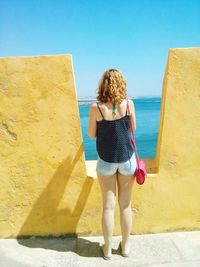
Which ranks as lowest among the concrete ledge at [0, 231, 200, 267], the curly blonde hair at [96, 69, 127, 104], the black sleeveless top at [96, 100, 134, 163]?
the concrete ledge at [0, 231, 200, 267]

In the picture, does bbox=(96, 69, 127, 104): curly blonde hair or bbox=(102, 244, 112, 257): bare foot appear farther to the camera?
bbox=(102, 244, 112, 257): bare foot

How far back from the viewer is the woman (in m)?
2.71

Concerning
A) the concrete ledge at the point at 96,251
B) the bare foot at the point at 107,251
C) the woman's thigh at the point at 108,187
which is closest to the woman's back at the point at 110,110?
the woman's thigh at the point at 108,187

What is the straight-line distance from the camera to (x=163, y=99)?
329 centimetres

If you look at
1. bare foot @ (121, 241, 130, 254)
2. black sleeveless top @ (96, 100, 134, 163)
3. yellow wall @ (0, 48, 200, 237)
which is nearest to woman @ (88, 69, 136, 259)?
black sleeveless top @ (96, 100, 134, 163)

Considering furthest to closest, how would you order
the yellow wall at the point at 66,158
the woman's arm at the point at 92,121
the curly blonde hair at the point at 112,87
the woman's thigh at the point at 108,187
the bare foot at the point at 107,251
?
1. the yellow wall at the point at 66,158
2. the bare foot at the point at 107,251
3. the woman's thigh at the point at 108,187
4. the woman's arm at the point at 92,121
5. the curly blonde hair at the point at 112,87

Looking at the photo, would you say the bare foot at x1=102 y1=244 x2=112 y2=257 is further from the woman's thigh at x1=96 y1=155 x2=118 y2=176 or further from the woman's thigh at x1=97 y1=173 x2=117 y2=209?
the woman's thigh at x1=96 y1=155 x2=118 y2=176

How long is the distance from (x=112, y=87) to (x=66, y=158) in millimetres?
996

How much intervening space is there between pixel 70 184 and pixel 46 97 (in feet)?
2.96

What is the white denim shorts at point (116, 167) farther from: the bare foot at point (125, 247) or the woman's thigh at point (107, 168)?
the bare foot at point (125, 247)

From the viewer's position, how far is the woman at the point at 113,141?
2705mm

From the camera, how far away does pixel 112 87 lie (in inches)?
105

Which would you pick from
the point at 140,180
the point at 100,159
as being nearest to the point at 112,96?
the point at 100,159

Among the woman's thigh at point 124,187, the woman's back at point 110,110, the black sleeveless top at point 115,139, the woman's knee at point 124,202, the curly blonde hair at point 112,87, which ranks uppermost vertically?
the curly blonde hair at point 112,87
